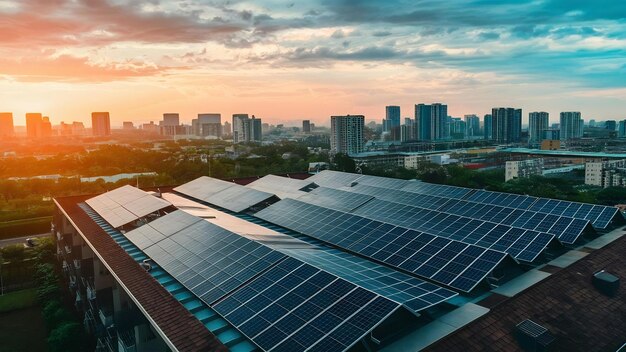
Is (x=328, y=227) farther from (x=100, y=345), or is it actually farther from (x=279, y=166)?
(x=279, y=166)

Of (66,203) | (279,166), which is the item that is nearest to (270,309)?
(66,203)

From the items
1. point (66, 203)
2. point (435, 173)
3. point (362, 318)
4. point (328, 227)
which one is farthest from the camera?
point (435, 173)

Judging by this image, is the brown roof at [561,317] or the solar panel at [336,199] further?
the solar panel at [336,199]

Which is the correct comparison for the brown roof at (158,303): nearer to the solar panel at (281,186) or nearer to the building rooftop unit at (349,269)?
the building rooftop unit at (349,269)

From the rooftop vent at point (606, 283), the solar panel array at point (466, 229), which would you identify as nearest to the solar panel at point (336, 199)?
the solar panel array at point (466, 229)

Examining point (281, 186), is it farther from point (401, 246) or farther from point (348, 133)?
point (348, 133)
